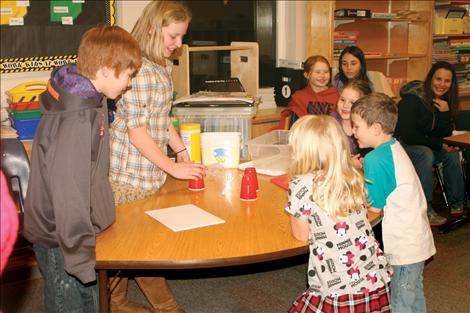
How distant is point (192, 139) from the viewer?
2.80 metres

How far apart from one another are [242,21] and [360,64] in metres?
1.14

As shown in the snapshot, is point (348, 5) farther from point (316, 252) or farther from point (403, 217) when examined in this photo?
point (316, 252)

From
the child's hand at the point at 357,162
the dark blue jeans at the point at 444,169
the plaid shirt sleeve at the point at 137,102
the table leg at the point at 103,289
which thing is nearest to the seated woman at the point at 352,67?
the dark blue jeans at the point at 444,169

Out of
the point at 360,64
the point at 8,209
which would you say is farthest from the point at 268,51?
the point at 8,209

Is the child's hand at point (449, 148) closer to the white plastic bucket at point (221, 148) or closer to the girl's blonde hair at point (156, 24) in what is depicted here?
the white plastic bucket at point (221, 148)

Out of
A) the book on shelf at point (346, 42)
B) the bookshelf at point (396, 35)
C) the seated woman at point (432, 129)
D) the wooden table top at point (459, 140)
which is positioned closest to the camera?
the wooden table top at point (459, 140)

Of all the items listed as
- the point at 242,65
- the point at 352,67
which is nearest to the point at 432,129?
the point at 352,67

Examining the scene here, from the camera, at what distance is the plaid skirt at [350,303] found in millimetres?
1875

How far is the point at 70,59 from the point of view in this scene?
384 cm

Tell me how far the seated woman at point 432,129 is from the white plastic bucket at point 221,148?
197 centimetres

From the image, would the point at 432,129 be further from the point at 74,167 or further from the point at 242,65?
the point at 74,167

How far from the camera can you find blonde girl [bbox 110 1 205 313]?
226cm

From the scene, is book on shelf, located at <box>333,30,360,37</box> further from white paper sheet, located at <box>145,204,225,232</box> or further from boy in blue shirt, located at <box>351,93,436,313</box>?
white paper sheet, located at <box>145,204,225,232</box>

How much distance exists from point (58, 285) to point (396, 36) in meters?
5.02
